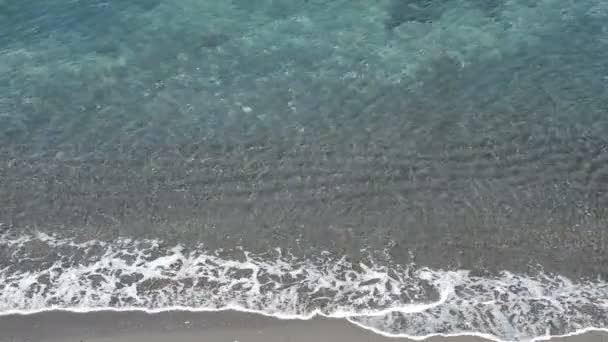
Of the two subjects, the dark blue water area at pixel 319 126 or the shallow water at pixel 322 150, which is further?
the dark blue water area at pixel 319 126

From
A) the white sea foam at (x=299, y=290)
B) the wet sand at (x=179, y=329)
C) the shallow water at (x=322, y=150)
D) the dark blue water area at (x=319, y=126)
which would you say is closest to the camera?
the wet sand at (x=179, y=329)

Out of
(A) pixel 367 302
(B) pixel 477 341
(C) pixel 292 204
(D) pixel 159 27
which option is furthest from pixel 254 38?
(B) pixel 477 341

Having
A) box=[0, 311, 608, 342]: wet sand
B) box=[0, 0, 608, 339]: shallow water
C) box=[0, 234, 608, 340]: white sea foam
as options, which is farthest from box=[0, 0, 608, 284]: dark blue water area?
box=[0, 311, 608, 342]: wet sand

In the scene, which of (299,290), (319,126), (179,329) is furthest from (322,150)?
(179,329)

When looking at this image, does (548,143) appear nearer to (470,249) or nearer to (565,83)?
(565,83)

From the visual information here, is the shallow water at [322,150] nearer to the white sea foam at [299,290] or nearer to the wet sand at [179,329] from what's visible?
the white sea foam at [299,290]

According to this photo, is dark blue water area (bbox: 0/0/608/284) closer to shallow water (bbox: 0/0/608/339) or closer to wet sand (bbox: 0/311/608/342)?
shallow water (bbox: 0/0/608/339)

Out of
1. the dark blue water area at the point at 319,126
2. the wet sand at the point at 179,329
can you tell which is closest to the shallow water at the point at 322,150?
the dark blue water area at the point at 319,126
